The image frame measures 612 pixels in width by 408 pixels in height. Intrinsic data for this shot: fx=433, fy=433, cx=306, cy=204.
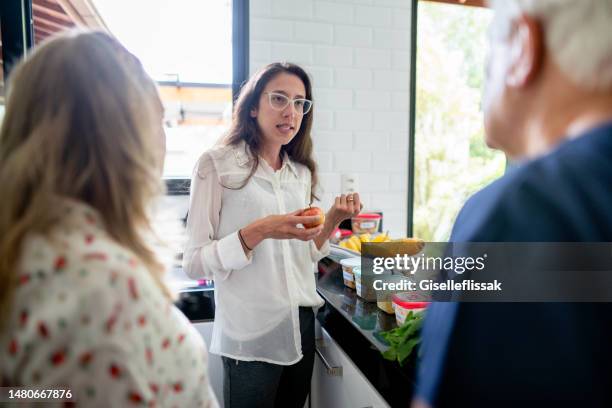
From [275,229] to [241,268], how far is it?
176mm

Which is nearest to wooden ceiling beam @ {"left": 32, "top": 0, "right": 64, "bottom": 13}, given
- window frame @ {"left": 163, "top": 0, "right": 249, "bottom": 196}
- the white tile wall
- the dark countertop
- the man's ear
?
window frame @ {"left": 163, "top": 0, "right": 249, "bottom": 196}

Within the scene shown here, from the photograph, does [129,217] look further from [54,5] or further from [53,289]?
[54,5]

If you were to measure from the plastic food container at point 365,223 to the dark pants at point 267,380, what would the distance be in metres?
0.79

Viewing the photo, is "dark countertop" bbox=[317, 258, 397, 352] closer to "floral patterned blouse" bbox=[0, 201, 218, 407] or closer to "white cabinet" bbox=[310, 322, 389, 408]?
"white cabinet" bbox=[310, 322, 389, 408]

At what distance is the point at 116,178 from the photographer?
1.72ft

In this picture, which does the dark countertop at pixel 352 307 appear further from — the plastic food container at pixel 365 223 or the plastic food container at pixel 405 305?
the plastic food container at pixel 365 223

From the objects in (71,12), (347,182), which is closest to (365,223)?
(347,182)

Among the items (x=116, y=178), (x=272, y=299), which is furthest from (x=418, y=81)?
(x=116, y=178)

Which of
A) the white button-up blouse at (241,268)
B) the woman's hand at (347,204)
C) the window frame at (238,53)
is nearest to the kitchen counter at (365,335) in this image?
the white button-up blouse at (241,268)

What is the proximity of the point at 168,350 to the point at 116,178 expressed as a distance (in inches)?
8.5

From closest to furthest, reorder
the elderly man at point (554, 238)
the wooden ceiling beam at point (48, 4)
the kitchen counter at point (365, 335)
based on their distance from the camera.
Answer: the elderly man at point (554, 238) → the kitchen counter at point (365, 335) → the wooden ceiling beam at point (48, 4)

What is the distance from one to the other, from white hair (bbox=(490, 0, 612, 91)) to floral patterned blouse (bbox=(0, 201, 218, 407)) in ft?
1.64

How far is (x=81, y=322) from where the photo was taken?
450mm

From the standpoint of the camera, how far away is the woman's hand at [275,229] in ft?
3.80
